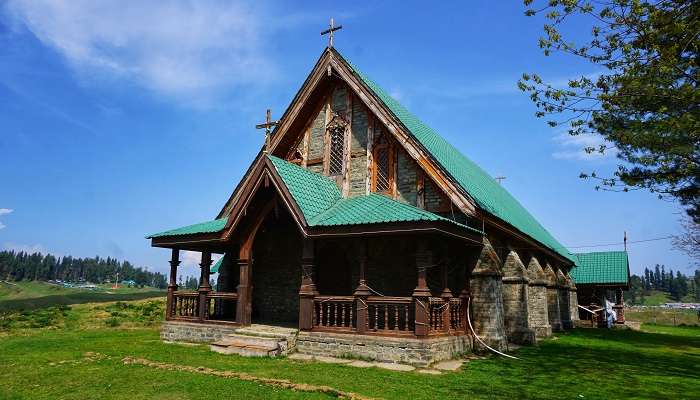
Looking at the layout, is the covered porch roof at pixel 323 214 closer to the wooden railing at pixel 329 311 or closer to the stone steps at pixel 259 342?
the wooden railing at pixel 329 311

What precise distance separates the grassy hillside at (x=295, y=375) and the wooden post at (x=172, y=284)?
5.17ft

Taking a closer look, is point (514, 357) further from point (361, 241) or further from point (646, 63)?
point (646, 63)

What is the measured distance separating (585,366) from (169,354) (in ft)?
37.8

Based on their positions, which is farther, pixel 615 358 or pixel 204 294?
pixel 204 294

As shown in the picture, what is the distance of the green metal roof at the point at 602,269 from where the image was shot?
33.1 m

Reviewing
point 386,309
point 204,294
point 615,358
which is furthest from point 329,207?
point 615,358

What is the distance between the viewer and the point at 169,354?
13.6 m

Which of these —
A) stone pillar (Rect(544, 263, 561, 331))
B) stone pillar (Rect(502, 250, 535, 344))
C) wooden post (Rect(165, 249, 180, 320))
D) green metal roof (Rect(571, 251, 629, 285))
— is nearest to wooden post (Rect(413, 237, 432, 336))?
stone pillar (Rect(502, 250, 535, 344))

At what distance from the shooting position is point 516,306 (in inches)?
658

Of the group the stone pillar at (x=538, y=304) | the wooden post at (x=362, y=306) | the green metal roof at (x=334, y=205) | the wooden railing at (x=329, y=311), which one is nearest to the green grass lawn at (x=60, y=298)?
the green metal roof at (x=334, y=205)

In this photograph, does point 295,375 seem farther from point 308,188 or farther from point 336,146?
point 336,146

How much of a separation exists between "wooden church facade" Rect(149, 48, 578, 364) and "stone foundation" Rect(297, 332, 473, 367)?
0.03 meters

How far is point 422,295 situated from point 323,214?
426cm

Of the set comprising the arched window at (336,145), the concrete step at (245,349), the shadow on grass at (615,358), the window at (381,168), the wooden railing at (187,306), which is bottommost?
the shadow on grass at (615,358)
